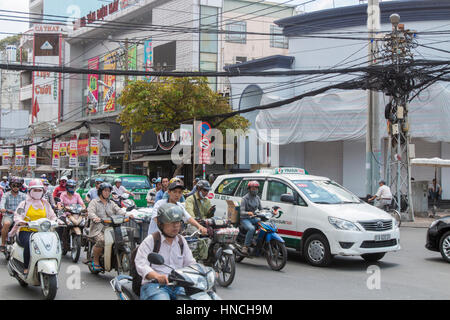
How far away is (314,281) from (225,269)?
5.28ft

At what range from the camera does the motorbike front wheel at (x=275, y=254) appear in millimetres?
9930

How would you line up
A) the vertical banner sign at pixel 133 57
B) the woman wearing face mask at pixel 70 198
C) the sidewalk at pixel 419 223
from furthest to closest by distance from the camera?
1. the vertical banner sign at pixel 133 57
2. the sidewalk at pixel 419 223
3. the woman wearing face mask at pixel 70 198

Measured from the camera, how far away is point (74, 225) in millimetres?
11016

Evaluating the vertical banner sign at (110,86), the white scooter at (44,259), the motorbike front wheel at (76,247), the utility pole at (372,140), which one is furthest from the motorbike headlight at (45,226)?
the vertical banner sign at (110,86)

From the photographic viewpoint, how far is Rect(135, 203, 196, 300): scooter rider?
4.69 meters

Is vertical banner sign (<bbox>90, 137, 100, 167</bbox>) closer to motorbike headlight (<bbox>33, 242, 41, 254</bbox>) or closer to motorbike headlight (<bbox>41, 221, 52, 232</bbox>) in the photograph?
motorbike headlight (<bbox>41, 221, 52, 232</bbox>)

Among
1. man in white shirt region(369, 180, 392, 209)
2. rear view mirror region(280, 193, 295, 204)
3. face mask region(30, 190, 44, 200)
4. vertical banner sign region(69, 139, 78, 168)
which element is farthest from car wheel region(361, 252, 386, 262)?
vertical banner sign region(69, 139, 78, 168)

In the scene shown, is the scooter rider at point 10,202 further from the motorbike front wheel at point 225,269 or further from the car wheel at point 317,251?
the car wheel at point 317,251

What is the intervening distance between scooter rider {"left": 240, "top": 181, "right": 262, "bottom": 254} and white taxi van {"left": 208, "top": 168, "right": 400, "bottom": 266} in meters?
0.71

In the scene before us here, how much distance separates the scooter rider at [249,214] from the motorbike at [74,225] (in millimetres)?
3411

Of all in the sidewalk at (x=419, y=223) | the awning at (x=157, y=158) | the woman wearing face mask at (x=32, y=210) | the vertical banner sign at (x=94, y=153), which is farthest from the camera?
the vertical banner sign at (x=94, y=153)

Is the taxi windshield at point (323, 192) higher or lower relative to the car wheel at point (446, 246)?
higher
